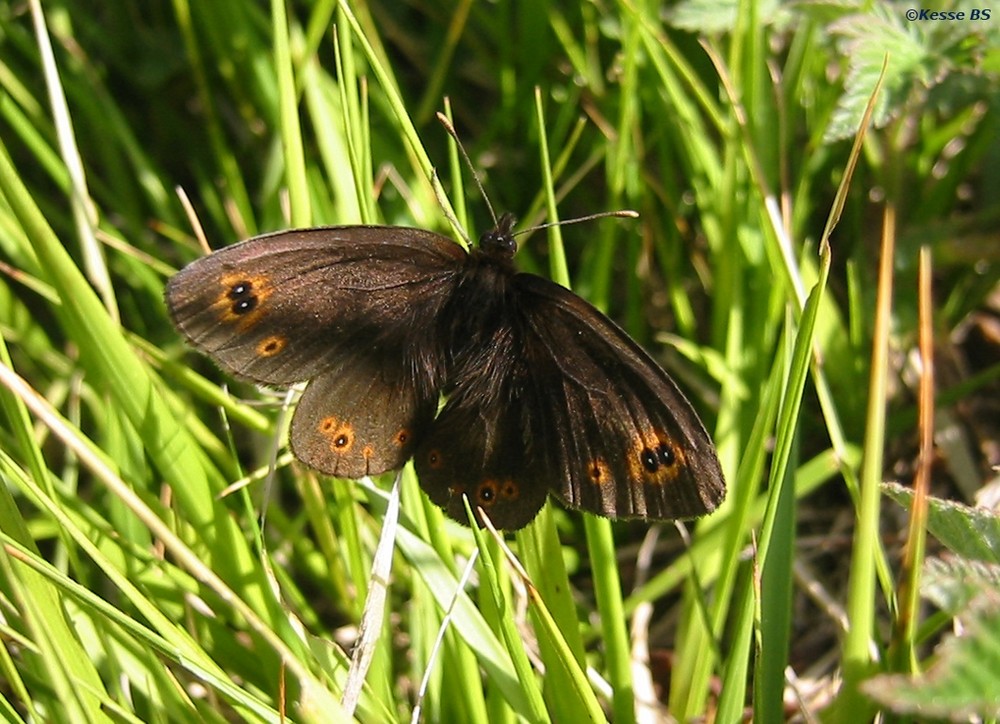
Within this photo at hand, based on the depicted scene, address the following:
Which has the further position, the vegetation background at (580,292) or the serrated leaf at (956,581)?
the vegetation background at (580,292)

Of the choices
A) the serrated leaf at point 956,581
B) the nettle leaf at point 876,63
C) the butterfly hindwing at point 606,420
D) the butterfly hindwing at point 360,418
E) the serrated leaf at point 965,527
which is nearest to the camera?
the serrated leaf at point 956,581

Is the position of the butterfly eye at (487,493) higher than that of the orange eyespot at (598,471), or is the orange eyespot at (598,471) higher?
the orange eyespot at (598,471)

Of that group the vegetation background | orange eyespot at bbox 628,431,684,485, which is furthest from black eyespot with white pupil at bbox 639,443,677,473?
the vegetation background

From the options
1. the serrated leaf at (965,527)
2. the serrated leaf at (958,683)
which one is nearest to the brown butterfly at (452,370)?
the serrated leaf at (965,527)

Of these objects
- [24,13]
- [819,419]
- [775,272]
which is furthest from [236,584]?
[24,13]

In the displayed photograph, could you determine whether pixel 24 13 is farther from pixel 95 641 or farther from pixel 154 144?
pixel 95 641

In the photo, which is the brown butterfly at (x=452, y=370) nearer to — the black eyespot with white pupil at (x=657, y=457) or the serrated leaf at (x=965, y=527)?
the black eyespot with white pupil at (x=657, y=457)

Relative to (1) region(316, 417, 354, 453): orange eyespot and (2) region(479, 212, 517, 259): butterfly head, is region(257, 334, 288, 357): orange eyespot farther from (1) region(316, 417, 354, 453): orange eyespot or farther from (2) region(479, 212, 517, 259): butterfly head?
(2) region(479, 212, 517, 259): butterfly head
